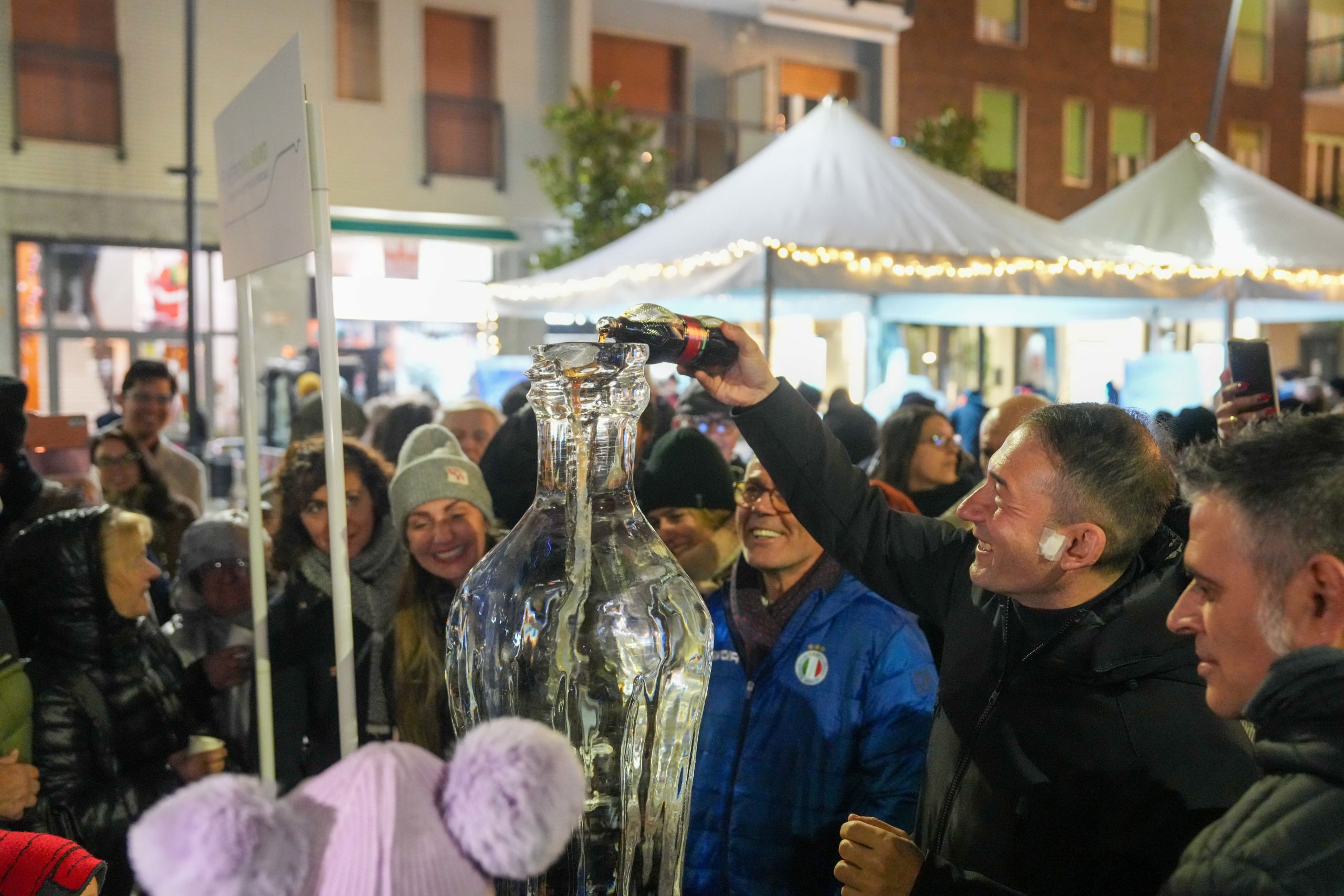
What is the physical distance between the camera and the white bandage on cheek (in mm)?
1606

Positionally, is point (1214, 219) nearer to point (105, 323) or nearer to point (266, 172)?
point (266, 172)

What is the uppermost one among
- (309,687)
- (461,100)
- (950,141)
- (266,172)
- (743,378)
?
(461,100)

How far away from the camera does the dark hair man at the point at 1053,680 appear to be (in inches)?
58.7

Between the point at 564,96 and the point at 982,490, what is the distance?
534 inches

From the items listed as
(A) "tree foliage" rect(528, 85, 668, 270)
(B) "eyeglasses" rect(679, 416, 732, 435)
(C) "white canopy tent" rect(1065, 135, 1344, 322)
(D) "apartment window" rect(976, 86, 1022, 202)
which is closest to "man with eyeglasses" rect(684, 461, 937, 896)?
(B) "eyeglasses" rect(679, 416, 732, 435)

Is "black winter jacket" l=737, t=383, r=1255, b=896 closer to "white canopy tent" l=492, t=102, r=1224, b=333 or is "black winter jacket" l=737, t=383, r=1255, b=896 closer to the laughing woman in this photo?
the laughing woman

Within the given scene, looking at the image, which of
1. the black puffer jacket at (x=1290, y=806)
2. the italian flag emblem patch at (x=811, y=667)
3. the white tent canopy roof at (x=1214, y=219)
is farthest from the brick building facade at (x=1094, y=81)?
the black puffer jacket at (x=1290, y=806)

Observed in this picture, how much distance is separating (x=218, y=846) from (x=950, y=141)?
15369 mm

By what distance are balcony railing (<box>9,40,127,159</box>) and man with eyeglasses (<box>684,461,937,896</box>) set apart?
1230cm

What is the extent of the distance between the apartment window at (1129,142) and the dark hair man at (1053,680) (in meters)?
19.6

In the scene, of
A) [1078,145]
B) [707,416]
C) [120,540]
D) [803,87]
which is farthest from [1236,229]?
[1078,145]

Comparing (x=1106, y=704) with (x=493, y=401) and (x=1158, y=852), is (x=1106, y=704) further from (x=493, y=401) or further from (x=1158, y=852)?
(x=493, y=401)

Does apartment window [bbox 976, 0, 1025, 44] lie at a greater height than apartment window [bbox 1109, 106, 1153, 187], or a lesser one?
greater

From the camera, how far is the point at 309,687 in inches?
105
